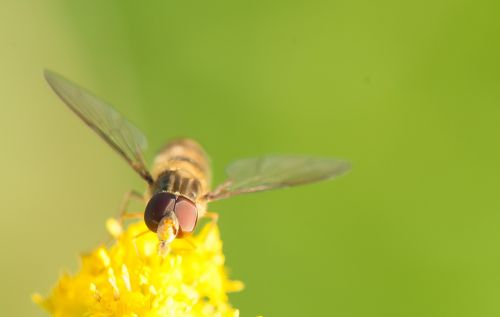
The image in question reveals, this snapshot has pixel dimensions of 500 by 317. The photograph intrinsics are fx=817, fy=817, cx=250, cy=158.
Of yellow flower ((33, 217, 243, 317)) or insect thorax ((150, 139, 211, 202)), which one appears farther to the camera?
insect thorax ((150, 139, 211, 202))

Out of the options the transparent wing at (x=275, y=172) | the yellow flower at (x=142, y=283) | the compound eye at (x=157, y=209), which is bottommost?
the yellow flower at (x=142, y=283)

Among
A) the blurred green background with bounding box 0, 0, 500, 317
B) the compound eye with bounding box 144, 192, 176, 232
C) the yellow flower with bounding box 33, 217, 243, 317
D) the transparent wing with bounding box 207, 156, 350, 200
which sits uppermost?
the blurred green background with bounding box 0, 0, 500, 317

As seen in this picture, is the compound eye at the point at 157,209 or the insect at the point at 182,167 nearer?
the compound eye at the point at 157,209

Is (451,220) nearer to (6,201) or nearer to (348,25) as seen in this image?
(348,25)

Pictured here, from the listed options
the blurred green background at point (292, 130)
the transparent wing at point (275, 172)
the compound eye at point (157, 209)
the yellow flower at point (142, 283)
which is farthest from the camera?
the blurred green background at point (292, 130)

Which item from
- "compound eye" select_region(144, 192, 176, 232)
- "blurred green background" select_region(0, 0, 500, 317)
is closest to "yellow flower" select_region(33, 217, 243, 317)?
"compound eye" select_region(144, 192, 176, 232)

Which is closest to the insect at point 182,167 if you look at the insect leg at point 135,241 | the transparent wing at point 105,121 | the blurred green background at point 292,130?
the transparent wing at point 105,121

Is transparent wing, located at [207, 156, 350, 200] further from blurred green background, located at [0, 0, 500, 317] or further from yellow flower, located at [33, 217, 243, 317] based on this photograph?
blurred green background, located at [0, 0, 500, 317]

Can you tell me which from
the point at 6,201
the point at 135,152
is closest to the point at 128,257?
the point at 135,152

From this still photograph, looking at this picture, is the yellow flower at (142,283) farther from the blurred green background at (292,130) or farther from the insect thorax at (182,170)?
the blurred green background at (292,130)
